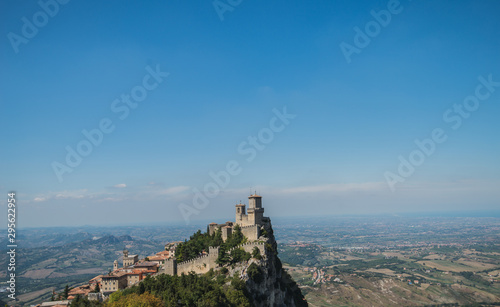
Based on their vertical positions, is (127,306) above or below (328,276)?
above

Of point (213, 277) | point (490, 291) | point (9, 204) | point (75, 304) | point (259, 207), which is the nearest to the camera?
point (9, 204)

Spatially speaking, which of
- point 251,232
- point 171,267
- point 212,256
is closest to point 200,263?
point 212,256

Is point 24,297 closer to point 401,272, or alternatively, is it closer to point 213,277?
point 213,277

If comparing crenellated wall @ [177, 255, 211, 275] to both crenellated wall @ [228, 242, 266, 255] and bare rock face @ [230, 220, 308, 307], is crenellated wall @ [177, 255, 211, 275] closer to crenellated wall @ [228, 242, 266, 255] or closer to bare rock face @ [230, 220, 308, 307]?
crenellated wall @ [228, 242, 266, 255]

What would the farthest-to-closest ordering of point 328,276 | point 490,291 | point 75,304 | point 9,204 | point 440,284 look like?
point 328,276 → point 440,284 → point 490,291 → point 75,304 → point 9,204

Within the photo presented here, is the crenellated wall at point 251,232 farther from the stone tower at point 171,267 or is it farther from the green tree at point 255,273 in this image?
the stone tower at point 171,267

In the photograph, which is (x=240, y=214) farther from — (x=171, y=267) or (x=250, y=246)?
(x=171, y=267)

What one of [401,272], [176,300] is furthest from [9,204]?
[401,272]

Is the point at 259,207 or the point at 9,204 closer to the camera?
the point at 9,204
